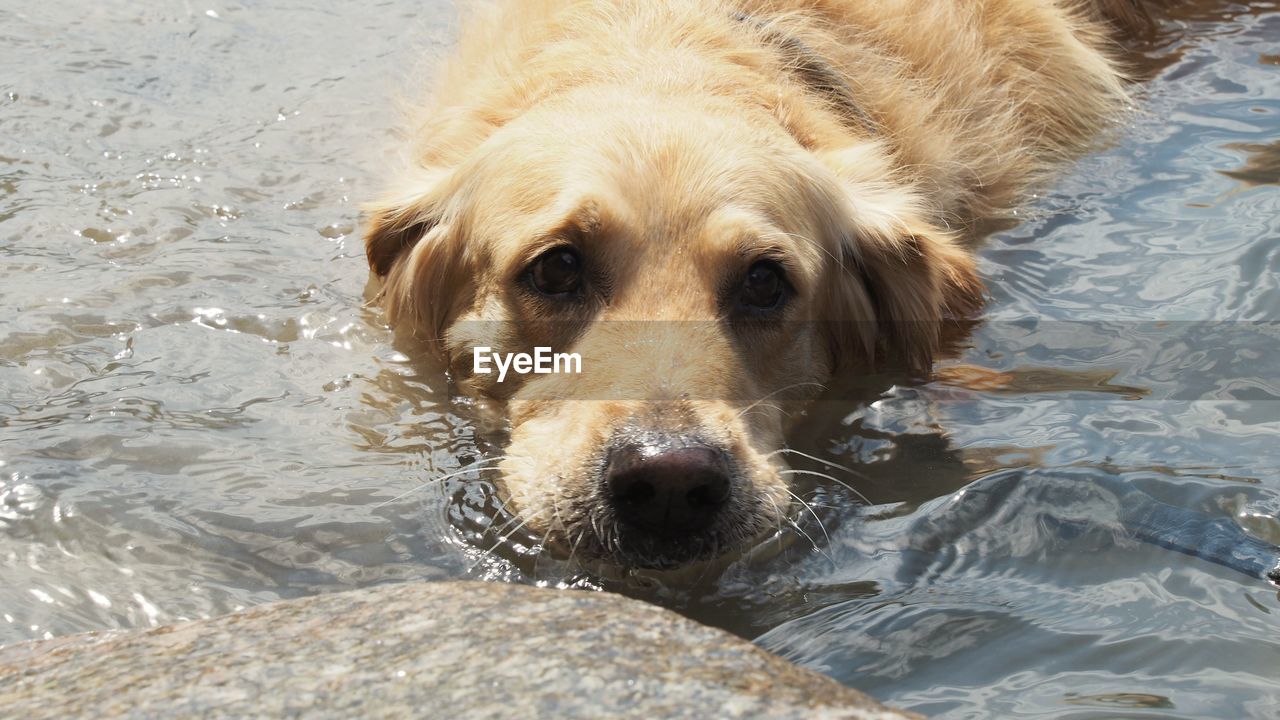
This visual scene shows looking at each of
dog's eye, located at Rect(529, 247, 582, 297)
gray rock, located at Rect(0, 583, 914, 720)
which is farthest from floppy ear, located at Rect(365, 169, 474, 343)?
gray rock, located at Rect(0, 583, 914, 720)

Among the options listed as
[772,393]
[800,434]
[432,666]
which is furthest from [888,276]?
Result: [432,666]

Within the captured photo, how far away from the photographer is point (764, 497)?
3641mm

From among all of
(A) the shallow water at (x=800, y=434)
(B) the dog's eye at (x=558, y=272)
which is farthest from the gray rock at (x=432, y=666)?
(B) the dog's eye at (x=558, y=272)

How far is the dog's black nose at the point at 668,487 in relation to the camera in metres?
3.36

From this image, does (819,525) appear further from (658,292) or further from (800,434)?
(658,292)

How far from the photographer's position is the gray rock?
2.36m

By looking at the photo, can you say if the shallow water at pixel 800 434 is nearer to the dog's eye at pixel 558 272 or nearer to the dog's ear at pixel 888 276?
the dog's ear at pixel 888 276

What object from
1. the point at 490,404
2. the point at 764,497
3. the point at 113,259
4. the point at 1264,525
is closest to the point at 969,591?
the point at 764,497

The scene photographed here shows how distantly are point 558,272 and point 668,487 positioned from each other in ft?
3.36

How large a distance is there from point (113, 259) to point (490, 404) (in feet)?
6.26

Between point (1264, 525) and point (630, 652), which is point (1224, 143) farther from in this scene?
point (630, 652)

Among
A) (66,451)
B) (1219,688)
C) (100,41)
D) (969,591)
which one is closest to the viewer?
(1219,688)

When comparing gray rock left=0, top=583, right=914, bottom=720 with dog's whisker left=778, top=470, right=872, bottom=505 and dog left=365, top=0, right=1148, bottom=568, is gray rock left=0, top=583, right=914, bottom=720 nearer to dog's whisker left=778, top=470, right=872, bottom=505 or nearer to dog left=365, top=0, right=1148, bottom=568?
dog left=365, top=0, right=1148, bottom=568

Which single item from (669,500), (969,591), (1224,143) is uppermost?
(1224,143)
